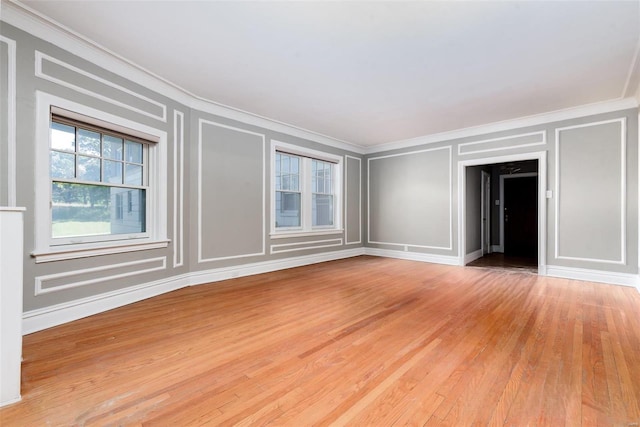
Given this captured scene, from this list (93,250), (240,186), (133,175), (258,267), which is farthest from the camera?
(258,267)

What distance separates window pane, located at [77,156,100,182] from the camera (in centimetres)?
300

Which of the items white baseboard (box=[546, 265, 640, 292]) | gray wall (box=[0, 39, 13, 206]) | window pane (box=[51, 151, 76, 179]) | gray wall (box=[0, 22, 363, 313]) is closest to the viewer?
gray wall (box=[0, 39, 13, 206])

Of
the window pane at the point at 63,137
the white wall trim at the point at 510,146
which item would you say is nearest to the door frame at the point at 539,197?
the white wall trim at the point at 510,146

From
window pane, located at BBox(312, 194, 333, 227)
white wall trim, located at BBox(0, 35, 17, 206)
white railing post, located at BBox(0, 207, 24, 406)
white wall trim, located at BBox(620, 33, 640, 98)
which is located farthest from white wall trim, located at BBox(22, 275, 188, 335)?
white wall trim, located at BBox(620, 33, 640, 98)

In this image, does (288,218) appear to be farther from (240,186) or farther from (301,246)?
(240,186)

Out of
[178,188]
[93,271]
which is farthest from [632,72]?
[93,271]

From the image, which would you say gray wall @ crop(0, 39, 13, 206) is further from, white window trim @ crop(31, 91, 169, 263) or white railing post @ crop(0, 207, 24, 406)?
white railing post @ crop(0, 207, 24, 406)

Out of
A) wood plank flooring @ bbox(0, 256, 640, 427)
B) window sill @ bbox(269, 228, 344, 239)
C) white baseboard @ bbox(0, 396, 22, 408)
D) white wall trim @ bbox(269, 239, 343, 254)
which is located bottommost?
wood plank flooring @ bbox(0, 256, 640, 427)

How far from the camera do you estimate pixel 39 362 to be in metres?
2.01

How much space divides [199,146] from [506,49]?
3.85m

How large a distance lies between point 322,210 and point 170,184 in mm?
3308

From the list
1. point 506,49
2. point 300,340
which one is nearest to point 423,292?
point 300,340

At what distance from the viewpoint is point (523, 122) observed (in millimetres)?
4953

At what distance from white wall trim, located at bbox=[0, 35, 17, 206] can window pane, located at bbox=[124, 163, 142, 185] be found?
107cm
